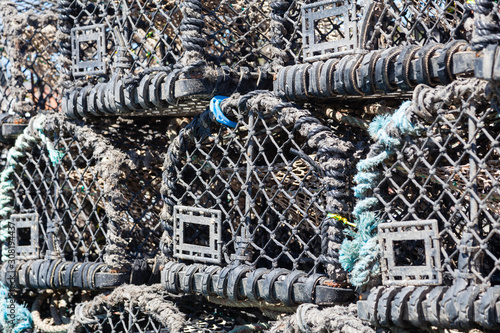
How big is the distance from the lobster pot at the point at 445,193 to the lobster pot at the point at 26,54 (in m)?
2.94

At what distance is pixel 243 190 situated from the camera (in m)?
4.32

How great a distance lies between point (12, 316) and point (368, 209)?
3.10 meters

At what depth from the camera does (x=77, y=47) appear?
16.6 feet

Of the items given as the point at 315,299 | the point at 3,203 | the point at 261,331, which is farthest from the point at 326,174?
the point at 3,203

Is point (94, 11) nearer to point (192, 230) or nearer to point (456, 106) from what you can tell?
point (192, 230)

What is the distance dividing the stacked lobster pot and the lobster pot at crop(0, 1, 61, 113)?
0.02 metres

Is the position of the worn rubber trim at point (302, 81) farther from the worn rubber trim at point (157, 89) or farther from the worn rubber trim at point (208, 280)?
the worn rubber trim at point (208, 280)

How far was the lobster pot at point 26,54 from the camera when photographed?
18.5 ft

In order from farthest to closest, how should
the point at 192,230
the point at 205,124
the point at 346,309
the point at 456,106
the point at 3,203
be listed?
the point at 3,203
the point at 192,230
the point at 205,124
the point at 346,309
the point at 456,106

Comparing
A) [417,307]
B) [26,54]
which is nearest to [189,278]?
[417,307]

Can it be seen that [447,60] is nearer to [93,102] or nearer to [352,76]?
[352,76]

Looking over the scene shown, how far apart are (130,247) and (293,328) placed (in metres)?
1.55

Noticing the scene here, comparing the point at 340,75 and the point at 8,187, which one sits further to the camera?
the point at 8,187

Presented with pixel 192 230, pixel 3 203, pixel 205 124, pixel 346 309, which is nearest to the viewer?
pixel 346 309
